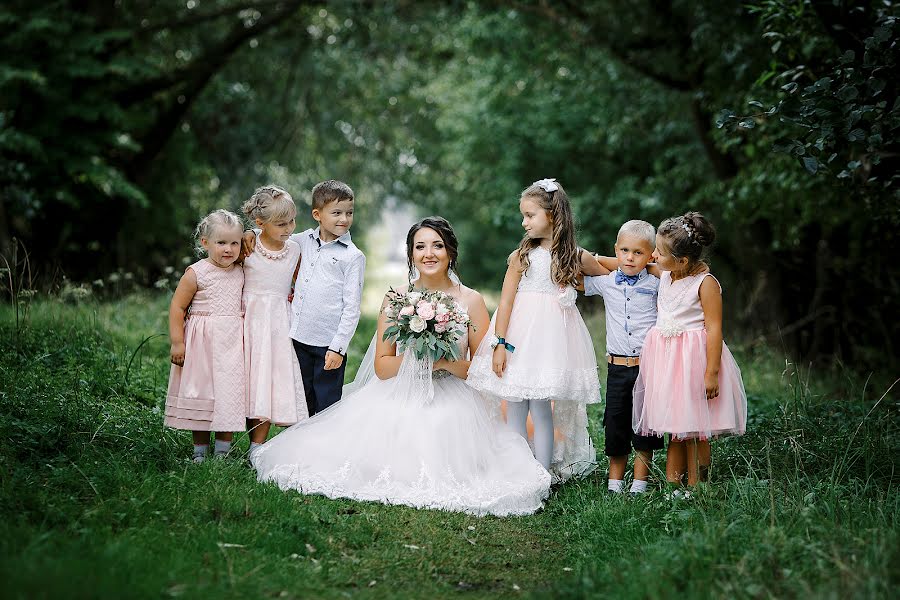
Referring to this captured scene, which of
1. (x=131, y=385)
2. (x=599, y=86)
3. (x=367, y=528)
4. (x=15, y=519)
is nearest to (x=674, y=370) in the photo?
(x=367, y=528)

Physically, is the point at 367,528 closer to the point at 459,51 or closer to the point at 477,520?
the point at 477,520

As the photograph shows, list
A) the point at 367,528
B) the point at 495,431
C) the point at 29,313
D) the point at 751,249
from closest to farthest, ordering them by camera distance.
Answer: the point at 367,528 < the point at 495,431 < the point at 29,313 < the point at 751,249

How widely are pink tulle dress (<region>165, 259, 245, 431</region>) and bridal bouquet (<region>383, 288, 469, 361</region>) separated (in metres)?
1.02

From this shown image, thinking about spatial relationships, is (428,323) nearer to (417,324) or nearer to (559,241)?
(417,324)

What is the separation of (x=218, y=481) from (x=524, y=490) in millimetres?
1770

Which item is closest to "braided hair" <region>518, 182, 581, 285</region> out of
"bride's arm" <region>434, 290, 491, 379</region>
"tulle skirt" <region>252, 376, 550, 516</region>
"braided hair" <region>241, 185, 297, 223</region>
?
"bride's arm" <region>434, 290, 491, 379</region>

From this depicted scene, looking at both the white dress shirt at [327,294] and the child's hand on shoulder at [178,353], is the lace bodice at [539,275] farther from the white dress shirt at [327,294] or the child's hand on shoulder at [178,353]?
the child's hand on shoulder at [178,353]

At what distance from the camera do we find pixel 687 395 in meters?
5.04

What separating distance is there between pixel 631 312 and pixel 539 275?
631 millimetres

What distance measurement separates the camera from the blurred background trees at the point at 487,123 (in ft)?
28.9

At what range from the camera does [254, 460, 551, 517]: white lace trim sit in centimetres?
503

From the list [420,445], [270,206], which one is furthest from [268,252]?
[420,445]

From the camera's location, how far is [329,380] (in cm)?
598

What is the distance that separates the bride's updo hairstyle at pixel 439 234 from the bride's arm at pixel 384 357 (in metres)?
0.42
